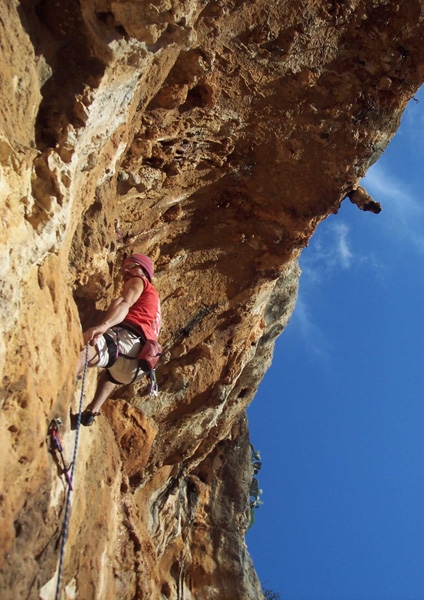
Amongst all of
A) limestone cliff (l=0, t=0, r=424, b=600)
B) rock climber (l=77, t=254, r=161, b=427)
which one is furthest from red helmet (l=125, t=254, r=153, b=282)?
limestone cliff (l=0, t=0, r=424, b=600)

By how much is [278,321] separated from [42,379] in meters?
6.59

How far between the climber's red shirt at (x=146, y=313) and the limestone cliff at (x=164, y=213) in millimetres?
424

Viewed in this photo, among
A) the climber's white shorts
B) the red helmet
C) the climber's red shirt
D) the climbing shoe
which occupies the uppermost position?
the red helmet

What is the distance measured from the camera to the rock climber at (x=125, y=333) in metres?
5.12

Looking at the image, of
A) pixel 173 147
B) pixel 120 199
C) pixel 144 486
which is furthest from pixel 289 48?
pixel 144 486

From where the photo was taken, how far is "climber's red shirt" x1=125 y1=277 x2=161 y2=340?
219 inches

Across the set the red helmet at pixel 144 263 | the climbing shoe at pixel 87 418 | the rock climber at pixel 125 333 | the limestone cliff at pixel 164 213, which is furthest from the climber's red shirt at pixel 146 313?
the climbing shoe at pixel 87 418

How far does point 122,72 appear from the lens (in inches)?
176

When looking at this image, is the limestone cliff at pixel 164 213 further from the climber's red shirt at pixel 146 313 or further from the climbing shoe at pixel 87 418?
the climber's red shirt at pixel 146 313

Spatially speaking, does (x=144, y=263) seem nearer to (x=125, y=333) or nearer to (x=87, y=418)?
(x=125, y=333)

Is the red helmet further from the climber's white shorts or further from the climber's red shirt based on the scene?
the climber's white shorts

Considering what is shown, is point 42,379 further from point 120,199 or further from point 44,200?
point 120,199

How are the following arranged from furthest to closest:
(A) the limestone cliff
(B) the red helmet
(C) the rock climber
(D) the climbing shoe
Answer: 1. (B) the red helmet
2. (D) the climbing shoe
3. (C) the rock climber
4. (A) the limestone cliff

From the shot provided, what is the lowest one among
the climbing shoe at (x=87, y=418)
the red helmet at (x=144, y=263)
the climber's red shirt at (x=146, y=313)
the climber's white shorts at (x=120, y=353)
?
the climbing shoe at (x=87, y=418)
